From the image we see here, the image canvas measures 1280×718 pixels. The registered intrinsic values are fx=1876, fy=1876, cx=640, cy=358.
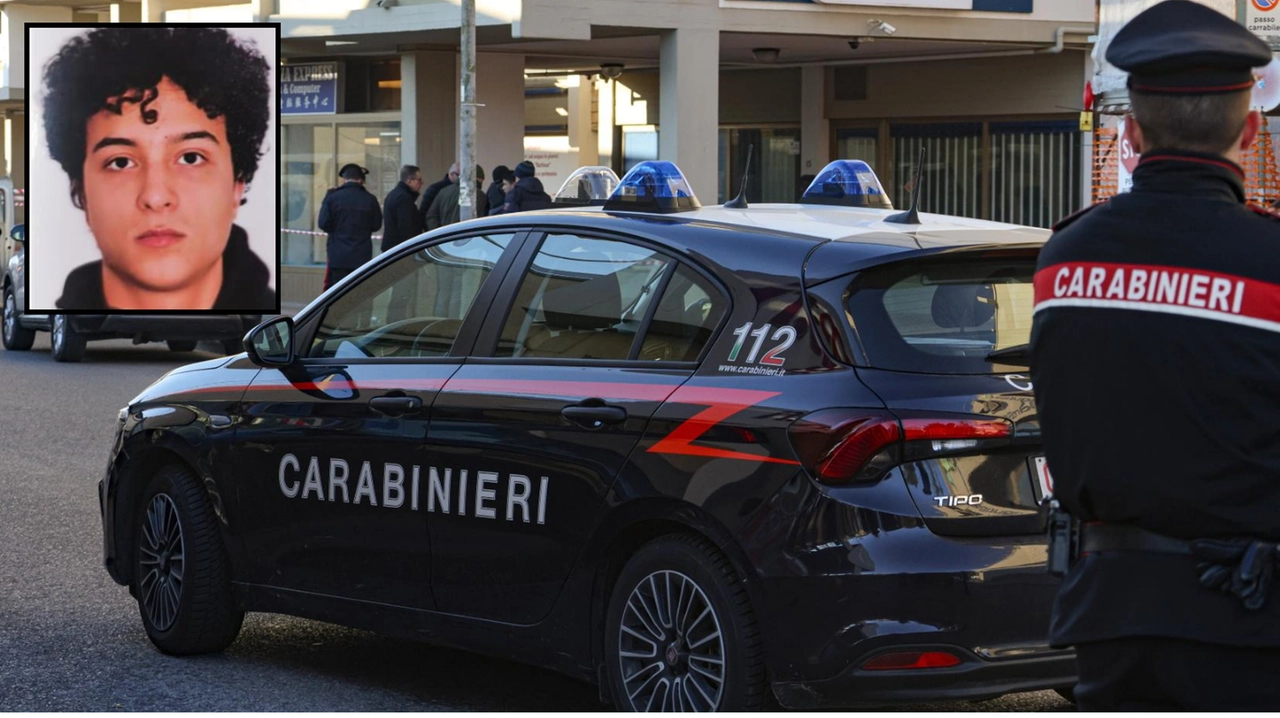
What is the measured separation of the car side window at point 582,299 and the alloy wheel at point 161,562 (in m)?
1.68

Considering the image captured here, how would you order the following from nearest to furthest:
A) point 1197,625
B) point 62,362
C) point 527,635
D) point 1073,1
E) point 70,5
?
point 1197,625, point 527,635, point 62,362, point 1073,1, point 70,5

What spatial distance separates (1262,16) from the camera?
10.1 metres

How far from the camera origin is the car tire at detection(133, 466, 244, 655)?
21.2 feet

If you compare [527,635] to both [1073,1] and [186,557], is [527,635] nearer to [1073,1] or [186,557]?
[186,557]

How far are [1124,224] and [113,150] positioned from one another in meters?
9.50

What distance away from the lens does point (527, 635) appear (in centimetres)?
538

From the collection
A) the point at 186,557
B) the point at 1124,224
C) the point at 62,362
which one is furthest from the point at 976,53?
the point at 1124,224

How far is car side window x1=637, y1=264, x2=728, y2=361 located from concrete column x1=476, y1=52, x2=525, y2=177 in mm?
22504

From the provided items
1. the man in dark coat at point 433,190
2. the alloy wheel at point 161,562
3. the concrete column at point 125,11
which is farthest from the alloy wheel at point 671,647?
the concrete column at point 125,11

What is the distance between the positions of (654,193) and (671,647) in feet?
4.88

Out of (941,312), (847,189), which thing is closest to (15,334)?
(847,189)

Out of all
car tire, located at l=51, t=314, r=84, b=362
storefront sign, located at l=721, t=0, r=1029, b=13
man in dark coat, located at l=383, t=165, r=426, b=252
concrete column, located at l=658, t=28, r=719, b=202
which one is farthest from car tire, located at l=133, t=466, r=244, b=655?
storefront sign, located at l=721, t=0, r=1029, b=13

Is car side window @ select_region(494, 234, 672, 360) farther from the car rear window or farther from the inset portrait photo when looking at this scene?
the inset portrait photo

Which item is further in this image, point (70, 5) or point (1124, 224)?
point (70, 5)
